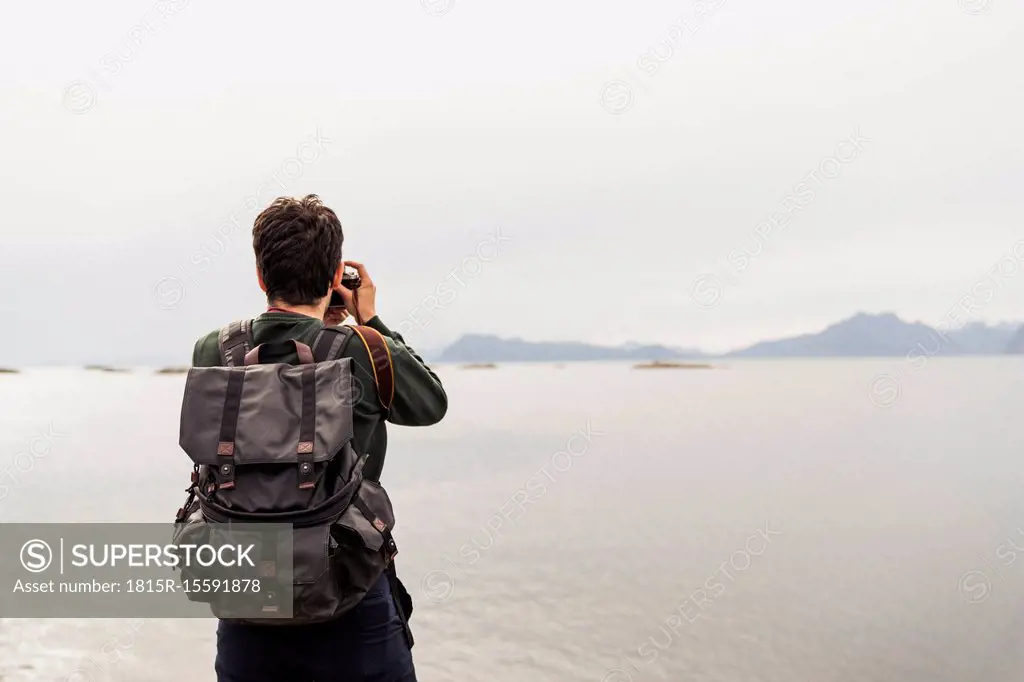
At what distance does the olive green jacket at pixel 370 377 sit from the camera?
2.18 metres

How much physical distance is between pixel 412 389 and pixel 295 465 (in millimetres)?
409

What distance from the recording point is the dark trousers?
2139 millimetres

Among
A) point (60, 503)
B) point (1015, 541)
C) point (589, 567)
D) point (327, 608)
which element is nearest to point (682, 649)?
point (589, 567)

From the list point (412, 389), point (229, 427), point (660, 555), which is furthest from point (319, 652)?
point (660, 555)

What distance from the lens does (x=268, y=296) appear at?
2.25 m

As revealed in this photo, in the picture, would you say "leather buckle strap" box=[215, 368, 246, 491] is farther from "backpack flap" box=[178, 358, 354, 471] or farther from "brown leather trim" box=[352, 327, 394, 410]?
"brown leather trim" box=[352, 327, 394, 410]

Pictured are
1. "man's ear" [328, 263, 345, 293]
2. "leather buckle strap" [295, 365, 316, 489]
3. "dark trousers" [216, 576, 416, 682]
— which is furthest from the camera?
"man's ear" [328, 263, 345, 293]

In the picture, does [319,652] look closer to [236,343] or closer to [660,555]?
[236,343]

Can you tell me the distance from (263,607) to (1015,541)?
1031 centimetres

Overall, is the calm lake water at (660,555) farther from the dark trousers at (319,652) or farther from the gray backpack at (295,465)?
the gray backpack at (295,465)

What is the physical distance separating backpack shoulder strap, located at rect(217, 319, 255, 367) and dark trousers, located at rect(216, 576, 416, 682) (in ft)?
2.62

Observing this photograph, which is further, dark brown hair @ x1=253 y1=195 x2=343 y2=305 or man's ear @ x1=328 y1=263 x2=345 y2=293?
man's ear @ x1=328 y1=263 x2=345 y2=293

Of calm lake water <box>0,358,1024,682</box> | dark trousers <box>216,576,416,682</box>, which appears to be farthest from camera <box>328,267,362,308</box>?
calm lake water <box>0,358,1024,682</box>

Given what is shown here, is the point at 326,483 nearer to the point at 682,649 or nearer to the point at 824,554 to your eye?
the point at 682,649
